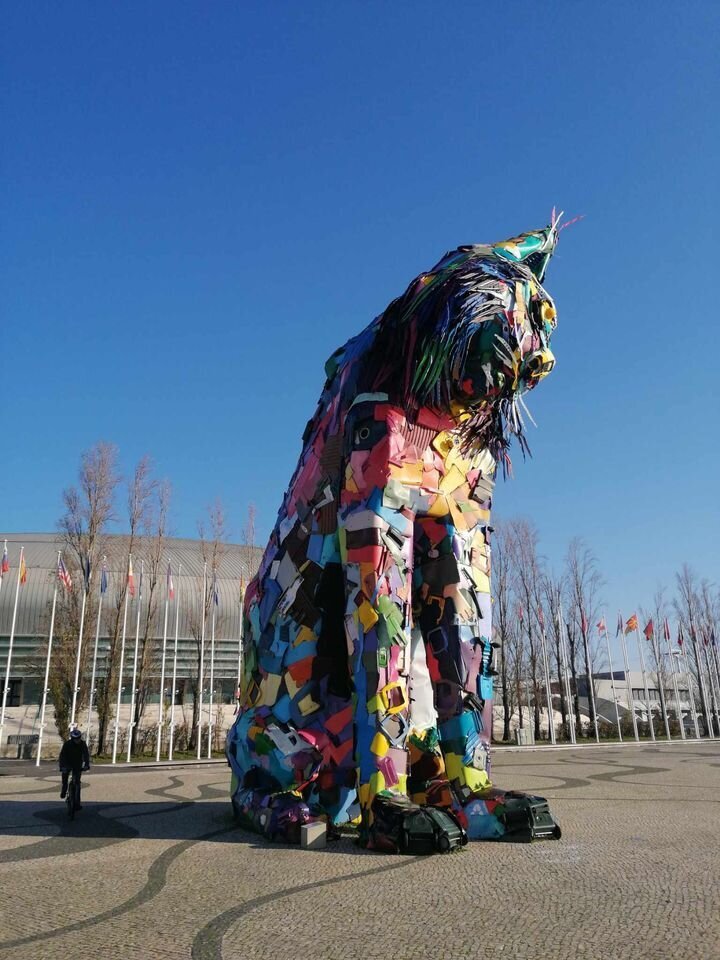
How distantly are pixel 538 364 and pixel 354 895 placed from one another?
394 centimetres

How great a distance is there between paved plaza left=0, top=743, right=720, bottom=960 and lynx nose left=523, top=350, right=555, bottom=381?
11.5 ft

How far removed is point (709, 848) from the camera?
521 centimetres

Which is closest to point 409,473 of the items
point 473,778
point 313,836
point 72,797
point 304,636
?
point 304,636

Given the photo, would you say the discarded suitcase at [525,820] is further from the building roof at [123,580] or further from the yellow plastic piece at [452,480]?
the building roof at [123,580]

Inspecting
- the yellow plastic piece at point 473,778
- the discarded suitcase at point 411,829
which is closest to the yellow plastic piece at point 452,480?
the yellow plastic piece at point 473,778

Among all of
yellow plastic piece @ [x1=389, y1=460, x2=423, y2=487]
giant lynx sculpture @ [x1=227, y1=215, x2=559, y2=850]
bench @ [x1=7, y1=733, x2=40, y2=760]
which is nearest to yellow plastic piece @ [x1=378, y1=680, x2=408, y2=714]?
giant lynx sculpture @ [x1=227, y1=215, x2=559, y2=850]

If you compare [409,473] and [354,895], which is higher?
[409,473]

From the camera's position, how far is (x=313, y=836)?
5.44 meters

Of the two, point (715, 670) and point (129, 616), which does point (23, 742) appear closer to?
point (129, 616)

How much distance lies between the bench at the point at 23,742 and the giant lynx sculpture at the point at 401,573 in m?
21.5

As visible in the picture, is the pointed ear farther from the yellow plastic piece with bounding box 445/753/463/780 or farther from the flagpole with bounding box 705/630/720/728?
the flagpole with bounding box 705/630/720/728

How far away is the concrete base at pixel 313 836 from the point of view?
5.43 m

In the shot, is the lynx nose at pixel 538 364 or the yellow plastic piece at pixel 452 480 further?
the yellow plastic piece at pixel 452 480

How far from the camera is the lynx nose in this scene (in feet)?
18.5
